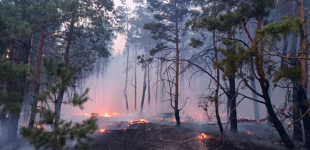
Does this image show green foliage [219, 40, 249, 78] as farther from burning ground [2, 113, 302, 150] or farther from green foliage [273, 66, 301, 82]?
burning ground [2, 113, 302, 150]

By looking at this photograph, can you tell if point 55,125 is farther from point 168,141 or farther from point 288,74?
point 288,74

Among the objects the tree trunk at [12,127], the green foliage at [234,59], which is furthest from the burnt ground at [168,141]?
the tree trunk at [12,127]

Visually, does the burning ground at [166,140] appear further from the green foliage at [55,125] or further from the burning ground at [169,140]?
the green foliage at [55,125]

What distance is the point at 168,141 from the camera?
9648mm

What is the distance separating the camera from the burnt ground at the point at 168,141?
855cm

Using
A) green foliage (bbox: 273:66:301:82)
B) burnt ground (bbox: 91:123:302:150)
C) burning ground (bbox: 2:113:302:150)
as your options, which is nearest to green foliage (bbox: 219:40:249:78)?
green foliage (bbox: 273:66:301:82)

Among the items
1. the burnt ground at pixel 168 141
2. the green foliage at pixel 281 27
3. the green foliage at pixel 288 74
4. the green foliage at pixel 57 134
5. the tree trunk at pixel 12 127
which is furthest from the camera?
the tree trunk at pixel 12 127

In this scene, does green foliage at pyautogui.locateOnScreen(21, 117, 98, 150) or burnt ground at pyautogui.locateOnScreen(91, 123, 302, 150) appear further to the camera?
burnt ground at pyautogui.locateOnScreen(91, 123, 302, 150)

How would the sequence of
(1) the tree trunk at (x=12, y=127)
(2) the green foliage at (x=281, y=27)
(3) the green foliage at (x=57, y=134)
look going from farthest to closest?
(1) the tree trunk at (x=12, y=127) < (2) the green foliage at (x=281, y=27) < (3) the green foliage at (x=57, y=134)

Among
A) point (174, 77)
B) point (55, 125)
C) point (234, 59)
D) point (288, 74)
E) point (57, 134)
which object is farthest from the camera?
point (174, 77)

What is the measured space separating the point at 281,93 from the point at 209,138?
25.9 meters

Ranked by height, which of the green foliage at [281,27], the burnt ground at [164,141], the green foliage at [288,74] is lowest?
the burnt ground at [164,141]

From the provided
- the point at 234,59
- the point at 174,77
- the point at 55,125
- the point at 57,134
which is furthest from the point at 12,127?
the point at 234,59

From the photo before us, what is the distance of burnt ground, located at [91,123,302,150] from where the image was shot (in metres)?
8.55
